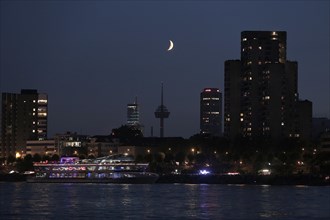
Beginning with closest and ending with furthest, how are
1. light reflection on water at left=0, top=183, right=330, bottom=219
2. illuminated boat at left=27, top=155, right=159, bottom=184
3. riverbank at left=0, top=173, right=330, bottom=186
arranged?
1. light reflection on water at left=0, top=183, right=330, bottom=219
2. riverbank at left=0, top=173, right=330, bottom=186
3. illuminated boat at left=27, top=155, right=159, bottom=184

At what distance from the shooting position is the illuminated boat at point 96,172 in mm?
166125

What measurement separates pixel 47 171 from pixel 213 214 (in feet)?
325

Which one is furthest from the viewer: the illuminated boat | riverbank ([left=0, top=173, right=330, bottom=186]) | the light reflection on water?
the illuminated boat

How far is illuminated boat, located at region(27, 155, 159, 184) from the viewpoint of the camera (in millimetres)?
166125

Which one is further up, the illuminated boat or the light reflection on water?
the illuminated boat

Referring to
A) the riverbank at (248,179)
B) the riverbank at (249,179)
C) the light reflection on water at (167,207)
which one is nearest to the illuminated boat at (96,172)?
the riverbank at (248,179)

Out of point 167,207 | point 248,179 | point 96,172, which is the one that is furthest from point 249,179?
point 167,207

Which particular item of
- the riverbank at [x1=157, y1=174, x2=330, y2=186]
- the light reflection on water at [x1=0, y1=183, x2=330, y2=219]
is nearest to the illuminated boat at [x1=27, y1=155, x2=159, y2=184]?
the riverbank at [x1=157, y1=174, x2=330, y2=186]

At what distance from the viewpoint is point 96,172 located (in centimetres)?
16975

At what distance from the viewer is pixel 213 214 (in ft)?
255

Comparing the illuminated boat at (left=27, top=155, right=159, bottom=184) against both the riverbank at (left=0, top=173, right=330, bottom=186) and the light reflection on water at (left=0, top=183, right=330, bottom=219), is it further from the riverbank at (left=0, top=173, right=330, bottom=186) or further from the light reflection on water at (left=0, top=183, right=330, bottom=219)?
the light reflection on water at (left=0, top=183, right=330, bottom=219)

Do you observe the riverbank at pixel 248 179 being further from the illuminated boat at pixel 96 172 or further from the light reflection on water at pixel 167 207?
the light reflection on water at pixel 167 207

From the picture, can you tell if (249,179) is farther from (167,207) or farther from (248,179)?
(167,207)

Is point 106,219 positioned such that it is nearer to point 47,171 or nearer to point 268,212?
point 268,212
